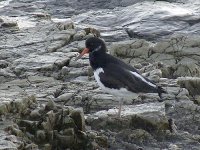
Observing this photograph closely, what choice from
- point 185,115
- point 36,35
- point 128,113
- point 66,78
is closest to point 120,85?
point 128,113

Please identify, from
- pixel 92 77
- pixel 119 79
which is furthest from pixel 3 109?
pixel 92 77

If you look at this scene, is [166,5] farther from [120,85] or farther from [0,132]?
[0,132]

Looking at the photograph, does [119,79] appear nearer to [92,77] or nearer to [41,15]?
[92,77]

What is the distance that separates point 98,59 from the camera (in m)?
11.9

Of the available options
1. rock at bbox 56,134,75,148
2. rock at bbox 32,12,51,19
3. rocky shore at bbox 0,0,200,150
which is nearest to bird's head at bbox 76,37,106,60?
rocky shore at bbox 0,0,200,150

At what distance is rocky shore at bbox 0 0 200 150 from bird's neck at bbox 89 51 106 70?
932mm

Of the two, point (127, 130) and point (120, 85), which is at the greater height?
point (120, 85)

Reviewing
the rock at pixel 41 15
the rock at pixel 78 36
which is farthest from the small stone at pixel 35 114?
the rock at pixel 41 15

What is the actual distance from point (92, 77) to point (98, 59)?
2471mm

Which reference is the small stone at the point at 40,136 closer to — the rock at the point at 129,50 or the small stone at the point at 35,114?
the small stone at the point at 35,114

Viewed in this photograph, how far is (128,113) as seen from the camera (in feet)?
37.2

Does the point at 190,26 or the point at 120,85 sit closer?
the point at 120,85

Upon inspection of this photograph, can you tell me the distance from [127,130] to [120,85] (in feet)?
2.97

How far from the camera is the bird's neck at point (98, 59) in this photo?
11.8 m
